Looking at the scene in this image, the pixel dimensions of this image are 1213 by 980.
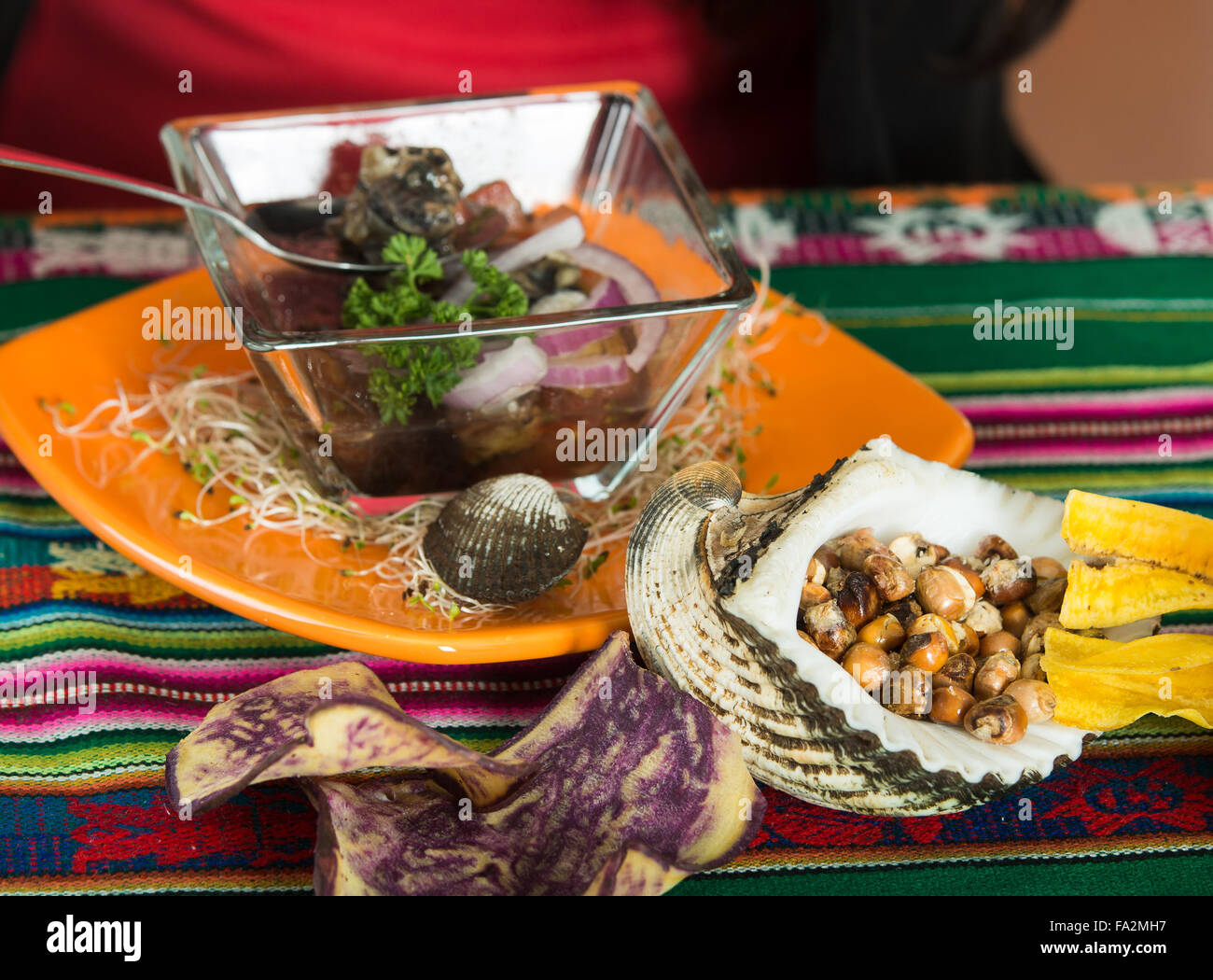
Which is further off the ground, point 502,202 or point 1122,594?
point 502,202

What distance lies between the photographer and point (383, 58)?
1.70m

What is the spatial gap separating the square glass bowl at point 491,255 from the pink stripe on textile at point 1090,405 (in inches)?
13.7

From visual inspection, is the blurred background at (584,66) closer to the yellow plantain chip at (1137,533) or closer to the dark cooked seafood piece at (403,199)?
the dark cooked seafood piece at (403,199)

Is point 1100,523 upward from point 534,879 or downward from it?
upward

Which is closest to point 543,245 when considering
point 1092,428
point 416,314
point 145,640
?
point 416,314

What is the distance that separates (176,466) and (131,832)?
0.33m

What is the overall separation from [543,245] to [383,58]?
881mm

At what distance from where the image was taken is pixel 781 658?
0.62m

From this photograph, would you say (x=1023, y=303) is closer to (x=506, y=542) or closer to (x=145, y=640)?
(x=506, y=542)

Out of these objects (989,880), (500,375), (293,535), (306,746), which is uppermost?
(500,375)

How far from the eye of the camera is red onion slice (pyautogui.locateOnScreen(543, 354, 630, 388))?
83cm

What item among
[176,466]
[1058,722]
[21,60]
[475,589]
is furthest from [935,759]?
[21,60]

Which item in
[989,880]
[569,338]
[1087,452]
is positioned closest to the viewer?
[989,880]

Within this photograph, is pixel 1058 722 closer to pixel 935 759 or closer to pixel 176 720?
pixel 935 759
